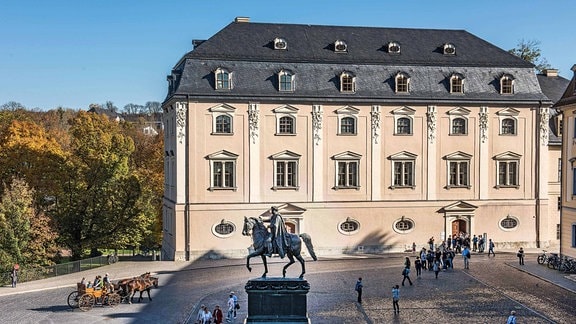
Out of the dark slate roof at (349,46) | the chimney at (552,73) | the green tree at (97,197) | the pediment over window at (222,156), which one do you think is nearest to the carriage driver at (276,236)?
the pediment over window at (222,156)

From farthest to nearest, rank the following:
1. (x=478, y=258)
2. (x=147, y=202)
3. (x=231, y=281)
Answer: (x=147, y=202), (x=478, y=258), (x=231, y=281)

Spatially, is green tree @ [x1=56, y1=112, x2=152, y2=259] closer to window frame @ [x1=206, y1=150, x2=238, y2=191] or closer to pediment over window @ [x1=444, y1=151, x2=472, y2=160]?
window frame @ [x1=206, y1=150, x2=238, y2=191]

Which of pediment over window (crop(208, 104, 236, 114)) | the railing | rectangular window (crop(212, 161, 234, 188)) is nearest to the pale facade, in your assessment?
pediment over window (crop(208, 104, 236, 114))

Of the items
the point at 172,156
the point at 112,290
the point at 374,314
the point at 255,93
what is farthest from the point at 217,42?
the point at 374,314

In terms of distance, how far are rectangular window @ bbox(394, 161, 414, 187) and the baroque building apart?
8cm

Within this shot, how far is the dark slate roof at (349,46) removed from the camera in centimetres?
4731

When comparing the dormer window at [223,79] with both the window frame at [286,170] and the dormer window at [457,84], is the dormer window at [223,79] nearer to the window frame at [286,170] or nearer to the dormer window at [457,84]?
→ the window frame at [286,170]

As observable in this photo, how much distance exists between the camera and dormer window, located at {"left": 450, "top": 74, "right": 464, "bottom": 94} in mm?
48750

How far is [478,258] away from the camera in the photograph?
44.9 meters

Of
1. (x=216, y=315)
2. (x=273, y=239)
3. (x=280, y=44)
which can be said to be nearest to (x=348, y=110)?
(x=280, y=44)

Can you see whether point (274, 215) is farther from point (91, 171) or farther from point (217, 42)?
point (91, 171)

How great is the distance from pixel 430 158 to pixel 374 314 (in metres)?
21.8

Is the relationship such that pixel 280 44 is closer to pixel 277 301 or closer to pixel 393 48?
pixel 393 48

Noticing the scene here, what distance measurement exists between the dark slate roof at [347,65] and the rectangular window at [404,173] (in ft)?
14.9
